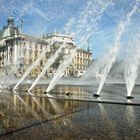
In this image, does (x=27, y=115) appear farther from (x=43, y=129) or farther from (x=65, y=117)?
(x=43, y=129)

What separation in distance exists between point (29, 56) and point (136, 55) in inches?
3075

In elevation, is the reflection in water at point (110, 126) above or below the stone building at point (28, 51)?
below

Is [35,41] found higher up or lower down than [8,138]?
higher up

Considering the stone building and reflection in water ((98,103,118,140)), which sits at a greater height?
the stone building

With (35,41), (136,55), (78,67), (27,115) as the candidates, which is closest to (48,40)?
(35,41)

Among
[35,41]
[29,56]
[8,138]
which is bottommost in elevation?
[8,138]

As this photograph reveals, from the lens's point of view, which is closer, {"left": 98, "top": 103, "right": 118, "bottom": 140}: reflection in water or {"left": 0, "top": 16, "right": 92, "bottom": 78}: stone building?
{"left": 98, "top": 103, "right": 118, "bottom": 140}: reflection in water

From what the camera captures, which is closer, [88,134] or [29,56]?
[88,134]

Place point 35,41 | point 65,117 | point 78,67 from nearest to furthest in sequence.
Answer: point 65,117, point 35,41, point 78,67

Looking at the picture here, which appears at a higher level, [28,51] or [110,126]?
[28,51]

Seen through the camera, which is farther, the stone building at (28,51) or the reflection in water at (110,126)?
the stone building at (28,51)

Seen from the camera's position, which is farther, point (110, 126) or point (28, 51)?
point (28, 51)

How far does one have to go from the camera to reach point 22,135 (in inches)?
198

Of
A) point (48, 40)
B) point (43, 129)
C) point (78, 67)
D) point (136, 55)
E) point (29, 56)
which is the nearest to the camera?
point (43, 129)
